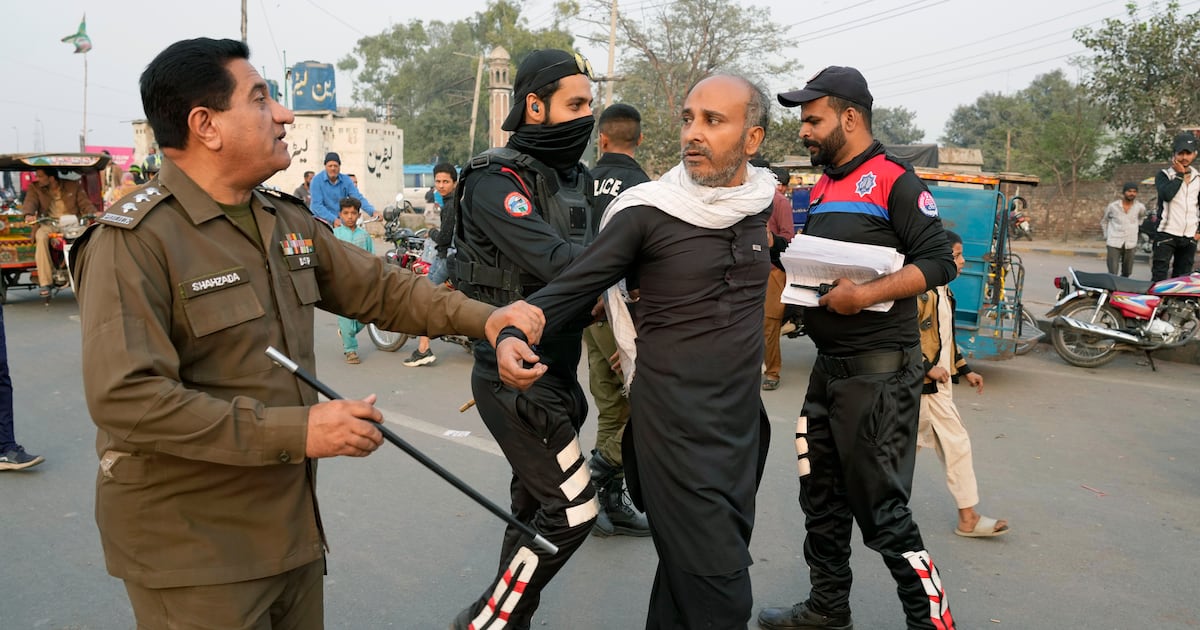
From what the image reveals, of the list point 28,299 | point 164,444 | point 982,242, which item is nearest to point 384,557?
point 164,444

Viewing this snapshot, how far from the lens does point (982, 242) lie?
786 cm

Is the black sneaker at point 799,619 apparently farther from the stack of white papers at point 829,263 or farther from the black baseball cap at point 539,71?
the black baseball cap at point 539,71

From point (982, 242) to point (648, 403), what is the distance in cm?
610

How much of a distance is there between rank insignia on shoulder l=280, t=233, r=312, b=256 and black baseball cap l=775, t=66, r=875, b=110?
76.6 inches

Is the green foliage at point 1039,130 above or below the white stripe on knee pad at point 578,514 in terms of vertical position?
above

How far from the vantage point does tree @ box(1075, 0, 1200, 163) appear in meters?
23.4

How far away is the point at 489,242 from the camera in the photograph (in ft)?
10.8

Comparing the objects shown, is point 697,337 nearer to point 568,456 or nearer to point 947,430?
point 568,456

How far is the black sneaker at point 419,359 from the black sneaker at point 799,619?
18.4 feet

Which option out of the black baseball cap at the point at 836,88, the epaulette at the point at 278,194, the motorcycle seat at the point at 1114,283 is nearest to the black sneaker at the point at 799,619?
the black baseball cap at the point at 836,88

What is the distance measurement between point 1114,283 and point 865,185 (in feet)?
22.5

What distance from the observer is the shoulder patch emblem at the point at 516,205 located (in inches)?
124

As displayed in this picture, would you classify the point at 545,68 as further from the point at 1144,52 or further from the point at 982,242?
the point at 1144,52

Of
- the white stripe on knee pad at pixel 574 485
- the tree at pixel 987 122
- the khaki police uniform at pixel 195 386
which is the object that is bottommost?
the white stripe on knee pad at pixel 574 485
